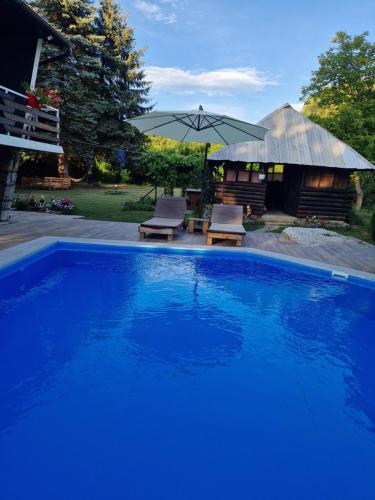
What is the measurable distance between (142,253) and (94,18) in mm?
25955

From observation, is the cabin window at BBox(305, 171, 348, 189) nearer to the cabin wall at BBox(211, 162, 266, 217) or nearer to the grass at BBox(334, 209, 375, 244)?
the grass at BBox(334, 209, 375, 244)

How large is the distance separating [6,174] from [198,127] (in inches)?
233

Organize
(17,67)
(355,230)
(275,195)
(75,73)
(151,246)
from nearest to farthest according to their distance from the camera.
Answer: (151,246)
(17,67)
(355,230)
(275,195)
(75,73)

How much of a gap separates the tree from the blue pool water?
16.9 metres

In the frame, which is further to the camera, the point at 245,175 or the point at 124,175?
the point at 124,175

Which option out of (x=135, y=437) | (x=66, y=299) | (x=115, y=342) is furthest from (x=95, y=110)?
(x=135, y=437)

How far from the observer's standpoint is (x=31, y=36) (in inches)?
407

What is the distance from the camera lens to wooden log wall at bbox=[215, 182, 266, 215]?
53.0ft

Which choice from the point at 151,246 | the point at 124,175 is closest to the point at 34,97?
the point at 151,246

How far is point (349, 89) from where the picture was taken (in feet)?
74.2

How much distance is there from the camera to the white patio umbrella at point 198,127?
9.55 metres

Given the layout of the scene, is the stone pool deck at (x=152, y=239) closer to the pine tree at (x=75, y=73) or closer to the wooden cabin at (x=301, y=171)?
the wooden cabin at (x=301, y=171)

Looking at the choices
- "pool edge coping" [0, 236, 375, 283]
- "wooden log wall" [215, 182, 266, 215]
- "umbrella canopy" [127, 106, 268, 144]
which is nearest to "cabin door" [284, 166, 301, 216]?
"wooden log wall" [215, 182, 266, 215]

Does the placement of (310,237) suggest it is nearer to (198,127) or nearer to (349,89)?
(198,127)
